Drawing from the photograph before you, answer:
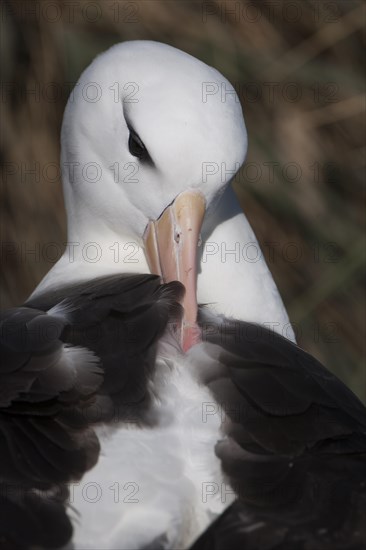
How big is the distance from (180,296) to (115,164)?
0.62 meters

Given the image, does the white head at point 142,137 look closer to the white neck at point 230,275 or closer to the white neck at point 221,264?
the white neck at point 221,264

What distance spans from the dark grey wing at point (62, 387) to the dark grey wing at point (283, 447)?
7.5 inches

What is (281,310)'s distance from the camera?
12.0ft

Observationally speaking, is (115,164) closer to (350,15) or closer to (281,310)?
(281,310)

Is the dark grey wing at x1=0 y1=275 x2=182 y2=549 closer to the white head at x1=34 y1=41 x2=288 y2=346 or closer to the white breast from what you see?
the white breast

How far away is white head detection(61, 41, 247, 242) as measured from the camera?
10.2 feet

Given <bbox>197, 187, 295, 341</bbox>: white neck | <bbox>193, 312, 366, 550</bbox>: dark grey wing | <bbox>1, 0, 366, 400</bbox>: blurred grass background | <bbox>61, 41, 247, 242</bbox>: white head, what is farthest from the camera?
<bbox>1, 0, 366, 400</bbox>: blurred grass background

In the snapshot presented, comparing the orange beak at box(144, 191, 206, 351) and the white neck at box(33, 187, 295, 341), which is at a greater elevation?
the orange beak at box(144, 191, 206, 351)

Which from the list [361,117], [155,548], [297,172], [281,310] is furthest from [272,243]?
[155,548]

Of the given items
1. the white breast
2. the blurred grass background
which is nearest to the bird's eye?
the white breast

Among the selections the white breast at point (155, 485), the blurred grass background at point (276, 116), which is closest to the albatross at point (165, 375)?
the white breast at point (155, 485)

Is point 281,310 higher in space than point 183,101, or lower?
lower

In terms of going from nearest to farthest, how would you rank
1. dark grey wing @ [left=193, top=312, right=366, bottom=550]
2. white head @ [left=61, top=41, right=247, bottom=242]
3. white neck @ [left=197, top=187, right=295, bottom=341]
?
dark grey wing @ [left=193, top=312, right=366, bottom=550], white head @ [left=61, top=41, right=247, bottom=242], white neck @ [left=197, top=187, right=295, bottom=341]

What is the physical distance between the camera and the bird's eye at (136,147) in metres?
3.26
